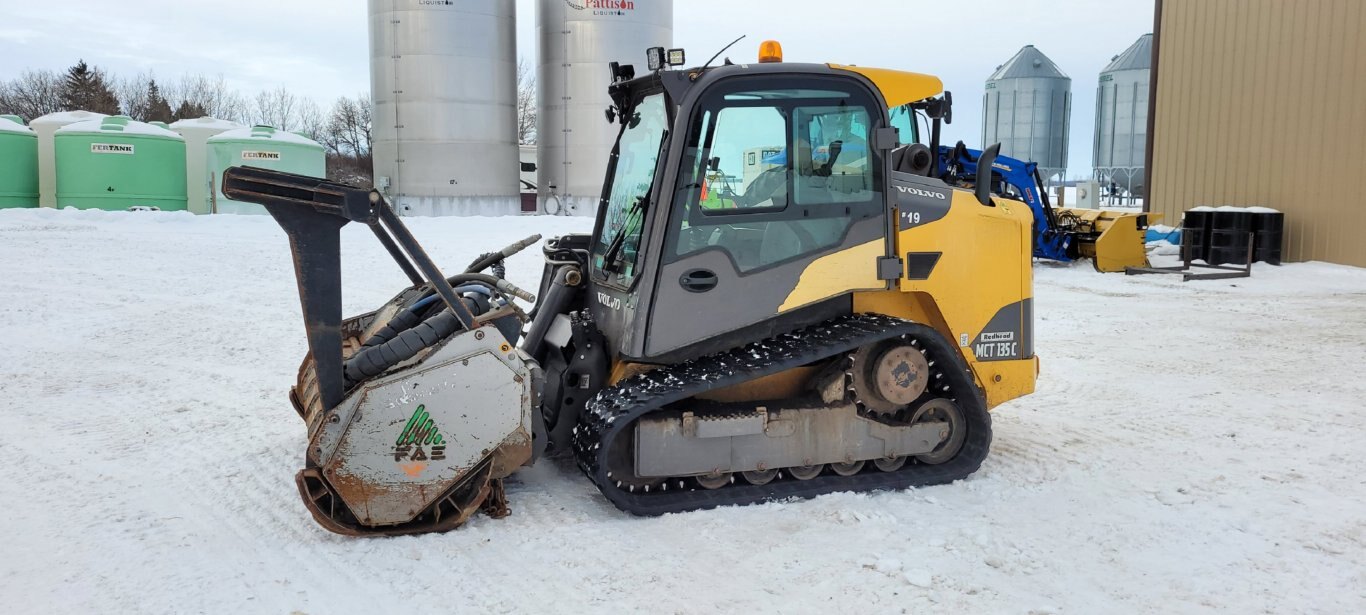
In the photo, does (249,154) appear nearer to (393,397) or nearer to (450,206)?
(450,206)

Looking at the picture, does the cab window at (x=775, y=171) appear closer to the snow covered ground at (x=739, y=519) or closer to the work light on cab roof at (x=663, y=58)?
the work light on cab roof at (x=663, y=58)

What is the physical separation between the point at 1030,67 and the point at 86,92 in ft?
133

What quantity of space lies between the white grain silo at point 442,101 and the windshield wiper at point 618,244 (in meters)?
16.7

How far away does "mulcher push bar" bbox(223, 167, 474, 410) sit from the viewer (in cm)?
382

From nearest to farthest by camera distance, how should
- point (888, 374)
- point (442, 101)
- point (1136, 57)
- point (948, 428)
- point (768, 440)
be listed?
point (768, 440) < point (888, 374) < point (948, 428) < point (442, 101) < point (1136, 57)

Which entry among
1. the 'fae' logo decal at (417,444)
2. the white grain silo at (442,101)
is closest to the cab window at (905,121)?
the 'fae' logo decal at (417,444)

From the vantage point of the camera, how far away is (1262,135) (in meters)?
16.7

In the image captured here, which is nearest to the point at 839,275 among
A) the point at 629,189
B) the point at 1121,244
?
the point at 629,189

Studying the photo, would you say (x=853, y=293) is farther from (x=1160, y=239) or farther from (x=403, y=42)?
(x=403, y=42)

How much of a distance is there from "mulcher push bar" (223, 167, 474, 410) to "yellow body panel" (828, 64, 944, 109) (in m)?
2.19

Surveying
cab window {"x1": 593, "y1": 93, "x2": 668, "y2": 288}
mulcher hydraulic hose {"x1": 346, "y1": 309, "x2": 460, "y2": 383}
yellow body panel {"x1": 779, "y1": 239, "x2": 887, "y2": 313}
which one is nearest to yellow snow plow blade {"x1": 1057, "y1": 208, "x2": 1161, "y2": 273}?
yellow body panel {"x1": 779, "y1": 239, "x2": 887, "y2": 313}

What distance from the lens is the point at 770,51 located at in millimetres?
4781

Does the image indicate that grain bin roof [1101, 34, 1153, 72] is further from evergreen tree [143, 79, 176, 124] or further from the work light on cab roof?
evergreen tree [143, 79, 176, 124]

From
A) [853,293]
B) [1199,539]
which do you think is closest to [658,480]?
[853,293]
